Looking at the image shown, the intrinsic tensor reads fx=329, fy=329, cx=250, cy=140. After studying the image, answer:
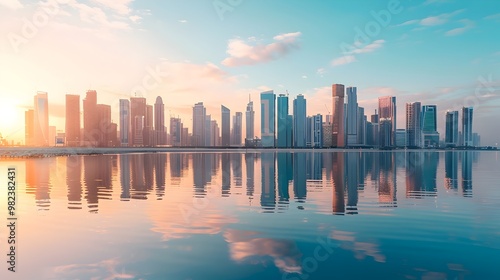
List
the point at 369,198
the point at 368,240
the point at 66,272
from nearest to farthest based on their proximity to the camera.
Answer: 1. the point at 66,272
2. the point at 368,240
3. the point at 369,198

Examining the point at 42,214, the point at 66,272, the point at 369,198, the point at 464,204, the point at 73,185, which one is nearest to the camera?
the point at 66,272

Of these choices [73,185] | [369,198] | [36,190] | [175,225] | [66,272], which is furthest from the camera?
[73,185]

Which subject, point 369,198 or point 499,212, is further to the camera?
point 369,198

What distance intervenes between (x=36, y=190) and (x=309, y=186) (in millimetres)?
35254

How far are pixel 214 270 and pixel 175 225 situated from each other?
9099mm

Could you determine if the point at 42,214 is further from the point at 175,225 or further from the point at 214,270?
the point at 214,270

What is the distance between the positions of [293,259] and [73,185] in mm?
39546

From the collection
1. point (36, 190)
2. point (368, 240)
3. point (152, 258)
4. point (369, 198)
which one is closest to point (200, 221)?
point (152, 258)

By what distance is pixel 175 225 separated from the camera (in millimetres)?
23328

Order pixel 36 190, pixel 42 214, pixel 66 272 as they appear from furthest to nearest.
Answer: pixel 36 190 < pixel 42 214 < pixel 66 272

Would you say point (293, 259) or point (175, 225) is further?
point (175, 225)

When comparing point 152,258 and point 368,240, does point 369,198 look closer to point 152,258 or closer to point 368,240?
point 368,240

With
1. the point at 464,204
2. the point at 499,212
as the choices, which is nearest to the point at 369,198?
the point at 464,204

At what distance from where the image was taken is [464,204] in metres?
31.6
